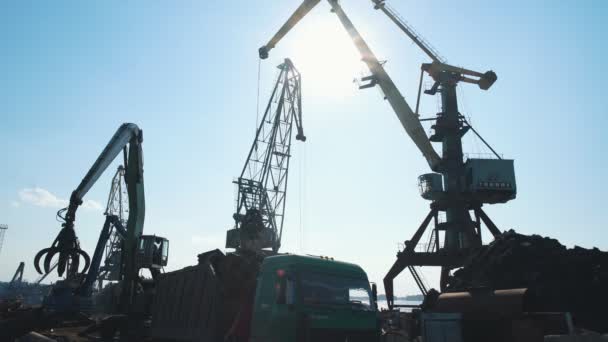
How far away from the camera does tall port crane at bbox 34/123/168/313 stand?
1534cm

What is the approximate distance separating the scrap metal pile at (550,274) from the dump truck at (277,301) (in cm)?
805

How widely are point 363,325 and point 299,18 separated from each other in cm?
4533

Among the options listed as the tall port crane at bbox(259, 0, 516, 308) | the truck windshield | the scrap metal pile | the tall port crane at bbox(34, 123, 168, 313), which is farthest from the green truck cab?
the tall port crane at bbox(259, 0, 516, 308)

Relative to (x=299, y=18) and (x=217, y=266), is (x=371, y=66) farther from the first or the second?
(x=217, y=266)

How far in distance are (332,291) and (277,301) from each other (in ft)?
3.88

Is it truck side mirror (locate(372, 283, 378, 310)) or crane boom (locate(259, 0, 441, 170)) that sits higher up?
crane boom (locate(259, 0, 441, 170))

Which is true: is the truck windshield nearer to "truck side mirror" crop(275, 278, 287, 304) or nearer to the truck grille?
"truck side mirror" crop(275, 278, 287, 304)

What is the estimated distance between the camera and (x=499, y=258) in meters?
21.1

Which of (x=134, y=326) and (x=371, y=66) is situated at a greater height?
(x=371, y=66)

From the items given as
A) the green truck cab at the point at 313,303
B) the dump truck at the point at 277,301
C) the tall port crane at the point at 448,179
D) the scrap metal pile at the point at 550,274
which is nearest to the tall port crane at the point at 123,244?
the dump truck at the point at 277,301

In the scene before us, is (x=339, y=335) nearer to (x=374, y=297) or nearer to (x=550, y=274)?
(x=374, y=297)

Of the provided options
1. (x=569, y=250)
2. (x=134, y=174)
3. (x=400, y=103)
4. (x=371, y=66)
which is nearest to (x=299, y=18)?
(x=371, y=66)

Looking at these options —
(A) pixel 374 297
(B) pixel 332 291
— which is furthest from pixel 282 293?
(A) pixel 374 297

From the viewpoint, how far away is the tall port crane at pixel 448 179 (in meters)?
35.4
